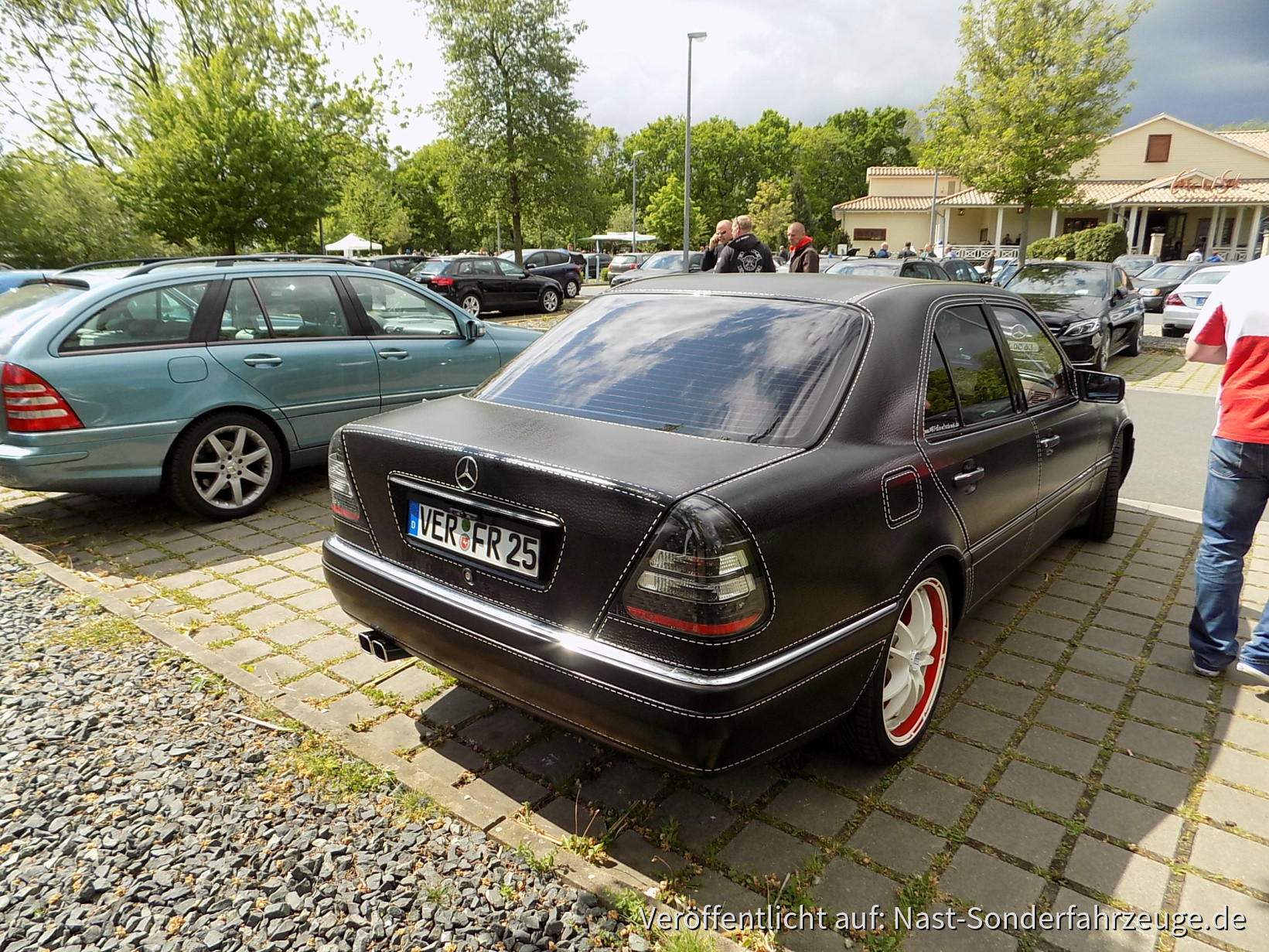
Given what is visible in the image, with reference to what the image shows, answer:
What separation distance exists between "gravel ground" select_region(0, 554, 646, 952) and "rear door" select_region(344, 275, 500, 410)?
3.46 metres

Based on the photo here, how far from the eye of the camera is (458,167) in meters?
29.6

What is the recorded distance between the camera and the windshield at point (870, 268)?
14188 mm

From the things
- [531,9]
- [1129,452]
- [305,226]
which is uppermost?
[531,9]

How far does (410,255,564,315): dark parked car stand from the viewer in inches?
817

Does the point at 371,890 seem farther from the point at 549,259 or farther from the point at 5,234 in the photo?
the point at 549,259

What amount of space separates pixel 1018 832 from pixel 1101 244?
103 feet

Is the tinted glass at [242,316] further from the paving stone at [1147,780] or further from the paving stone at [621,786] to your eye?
the paving stone at [1147,780]

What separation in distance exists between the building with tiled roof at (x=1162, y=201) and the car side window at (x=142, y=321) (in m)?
39.3

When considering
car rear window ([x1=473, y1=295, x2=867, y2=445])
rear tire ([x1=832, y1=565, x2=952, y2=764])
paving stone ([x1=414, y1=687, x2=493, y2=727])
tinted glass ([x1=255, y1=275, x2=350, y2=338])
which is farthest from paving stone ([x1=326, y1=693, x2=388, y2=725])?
tinted glass ([x1=255, y1=275, x2=350, y2=338])

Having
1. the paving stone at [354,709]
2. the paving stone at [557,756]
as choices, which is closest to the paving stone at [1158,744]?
the paving stone at [557,756]

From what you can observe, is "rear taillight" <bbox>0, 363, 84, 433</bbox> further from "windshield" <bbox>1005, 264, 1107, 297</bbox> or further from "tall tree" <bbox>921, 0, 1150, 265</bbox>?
"tall tree" <bbox>921, 0, 1150, 265</bbox>

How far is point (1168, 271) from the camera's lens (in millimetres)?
24609

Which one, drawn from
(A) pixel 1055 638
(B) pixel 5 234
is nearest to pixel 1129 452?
(A) pixel 1055 638

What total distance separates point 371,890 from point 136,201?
18288 millimetres
